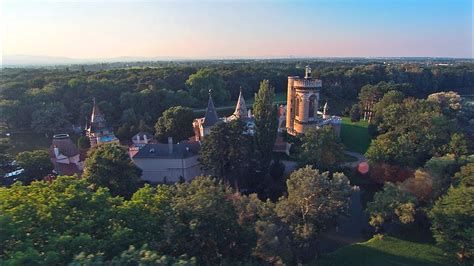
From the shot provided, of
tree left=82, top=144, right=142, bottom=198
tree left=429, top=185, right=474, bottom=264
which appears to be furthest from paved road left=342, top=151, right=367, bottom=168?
tree left=82, top=144, right=142, bottom=198

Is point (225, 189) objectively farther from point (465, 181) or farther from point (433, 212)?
point (465, 181)

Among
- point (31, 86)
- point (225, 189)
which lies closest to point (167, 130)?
point (225, 189)

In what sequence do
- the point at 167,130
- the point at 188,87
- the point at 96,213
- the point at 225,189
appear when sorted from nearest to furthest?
the point at 96,213
the point at 225,189
the point at 167,130
the point at 188,87

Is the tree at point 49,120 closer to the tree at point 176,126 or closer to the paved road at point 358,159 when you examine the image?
the tree at point 176,126

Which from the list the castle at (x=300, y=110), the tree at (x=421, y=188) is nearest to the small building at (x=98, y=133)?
the castle at (x=300, y=110)

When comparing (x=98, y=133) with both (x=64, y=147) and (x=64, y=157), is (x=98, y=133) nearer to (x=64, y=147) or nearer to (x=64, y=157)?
(x=64, y=147)

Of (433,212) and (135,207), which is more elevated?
(135,207)

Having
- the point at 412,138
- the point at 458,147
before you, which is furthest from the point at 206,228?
the point at 458,147
